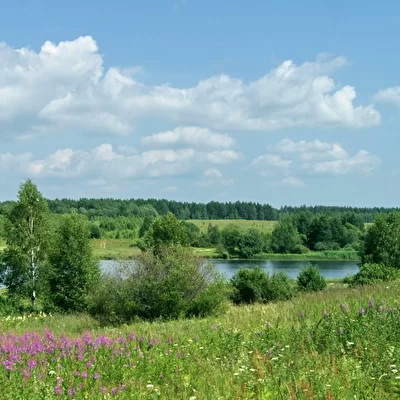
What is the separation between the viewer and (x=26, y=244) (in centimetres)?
4181

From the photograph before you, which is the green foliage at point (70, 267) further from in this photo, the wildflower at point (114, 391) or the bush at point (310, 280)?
the wildflower at point (114, 391)

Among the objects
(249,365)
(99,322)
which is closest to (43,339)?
(249,365)

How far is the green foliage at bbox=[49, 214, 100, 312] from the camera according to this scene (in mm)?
36969

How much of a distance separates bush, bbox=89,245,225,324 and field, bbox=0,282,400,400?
32.8ft

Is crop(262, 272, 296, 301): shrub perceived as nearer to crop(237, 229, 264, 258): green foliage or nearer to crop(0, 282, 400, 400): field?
crop(0, 282, 400, 400): field

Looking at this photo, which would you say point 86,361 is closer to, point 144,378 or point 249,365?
point 144,378

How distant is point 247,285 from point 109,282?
1637cm

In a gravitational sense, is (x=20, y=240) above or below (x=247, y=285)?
above

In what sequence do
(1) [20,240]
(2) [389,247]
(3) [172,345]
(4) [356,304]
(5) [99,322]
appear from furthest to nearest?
(2) [389,247] → (1) [20,240] → (5) [99,322] → (4) [356,304] → (3) [172,345]

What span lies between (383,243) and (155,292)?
53.4 m

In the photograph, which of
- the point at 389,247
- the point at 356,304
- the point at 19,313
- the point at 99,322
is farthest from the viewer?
the point at 389,247

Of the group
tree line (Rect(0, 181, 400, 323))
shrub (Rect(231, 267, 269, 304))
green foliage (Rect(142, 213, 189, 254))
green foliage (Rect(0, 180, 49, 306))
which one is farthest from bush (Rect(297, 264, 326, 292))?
green foliage (Rect(0, 180, 49, 306))

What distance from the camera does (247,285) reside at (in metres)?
36.4

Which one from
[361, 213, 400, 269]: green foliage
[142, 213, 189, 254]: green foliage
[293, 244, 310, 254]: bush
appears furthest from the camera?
[293, 244, 310, 254]: bush
